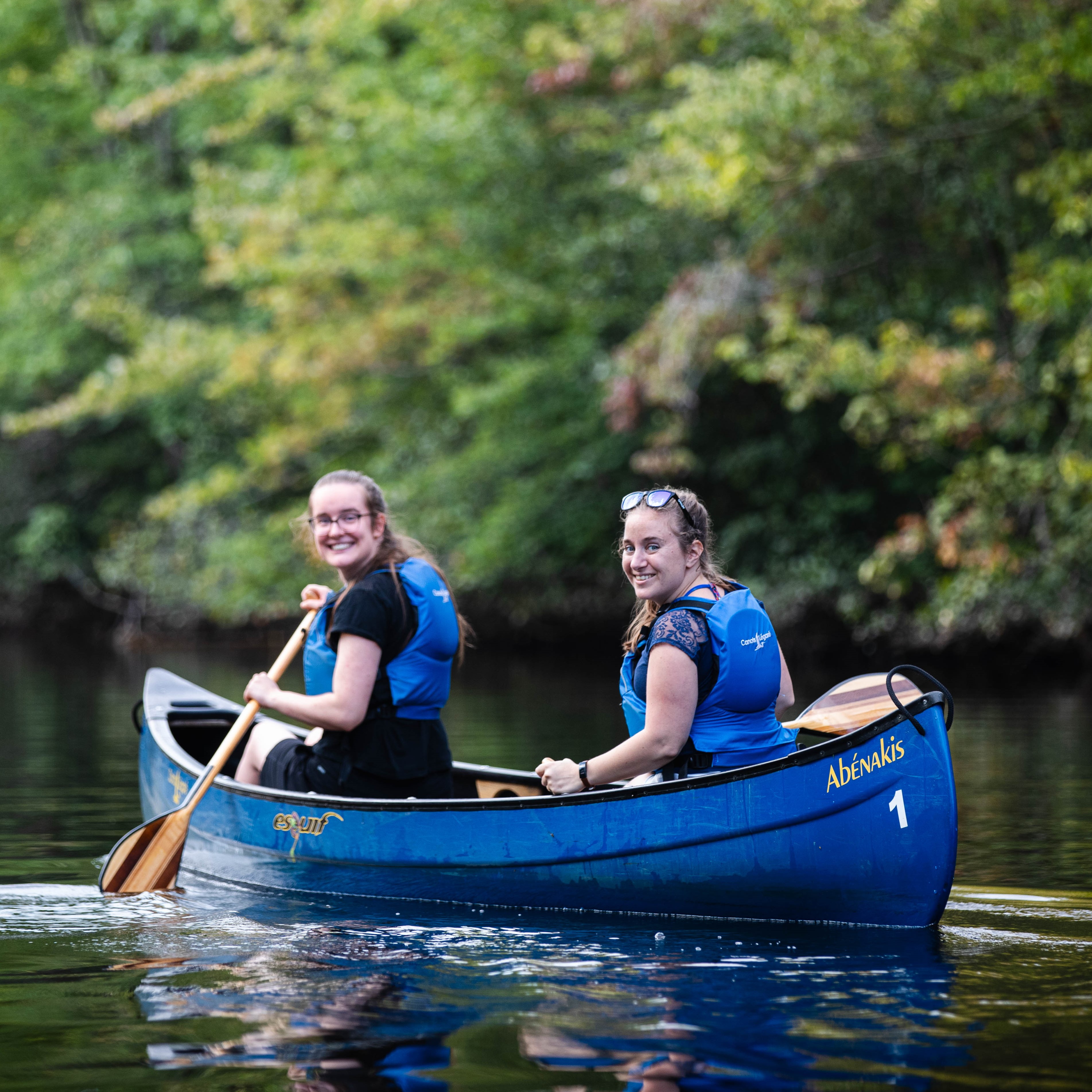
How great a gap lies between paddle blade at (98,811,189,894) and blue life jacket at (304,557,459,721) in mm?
727

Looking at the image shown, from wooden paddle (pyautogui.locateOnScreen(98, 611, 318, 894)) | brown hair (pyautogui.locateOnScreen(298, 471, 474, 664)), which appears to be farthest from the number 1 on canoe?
wooden paddle (pyautogui.locateOnScreen(98, 611, 318, 894))

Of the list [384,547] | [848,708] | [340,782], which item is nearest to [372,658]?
[384,547]

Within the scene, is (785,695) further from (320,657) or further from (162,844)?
(162,844)

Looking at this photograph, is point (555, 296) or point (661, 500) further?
point (555, 296)

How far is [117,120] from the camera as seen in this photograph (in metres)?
17.9

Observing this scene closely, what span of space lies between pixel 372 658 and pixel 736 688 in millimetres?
1253

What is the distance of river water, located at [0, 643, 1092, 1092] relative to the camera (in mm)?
3375

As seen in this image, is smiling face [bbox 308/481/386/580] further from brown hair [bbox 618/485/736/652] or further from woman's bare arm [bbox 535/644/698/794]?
woman's bare arm [bbox 535/644/698/794]

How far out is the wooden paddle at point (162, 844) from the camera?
553cm

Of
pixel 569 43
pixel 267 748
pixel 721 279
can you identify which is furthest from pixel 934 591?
pixel 267 748

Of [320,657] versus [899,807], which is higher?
[320,657]

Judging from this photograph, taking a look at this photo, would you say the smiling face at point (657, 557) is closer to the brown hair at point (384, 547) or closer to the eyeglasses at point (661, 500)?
A: the eyeglasses at point (661, 500)

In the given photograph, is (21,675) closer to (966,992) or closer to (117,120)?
(117,120)

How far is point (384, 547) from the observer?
5.47 meters
